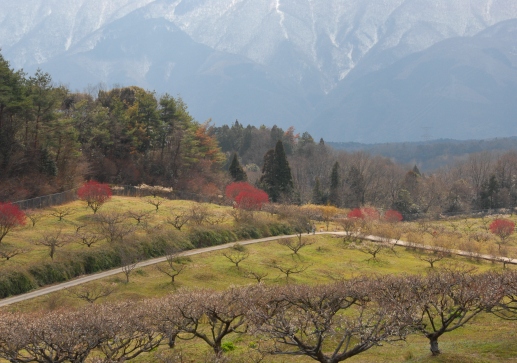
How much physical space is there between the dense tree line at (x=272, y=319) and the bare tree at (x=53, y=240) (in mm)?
15794

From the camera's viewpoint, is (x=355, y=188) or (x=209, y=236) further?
(x=355, y=188)

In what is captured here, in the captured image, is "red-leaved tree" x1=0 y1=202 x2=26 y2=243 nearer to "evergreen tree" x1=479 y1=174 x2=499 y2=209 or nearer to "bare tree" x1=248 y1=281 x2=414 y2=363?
"bare tree" x1=248 y1=281 x2=414 y2=363

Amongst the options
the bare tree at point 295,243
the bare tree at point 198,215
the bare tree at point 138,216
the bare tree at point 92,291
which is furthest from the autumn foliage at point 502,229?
the bare tree at point 92,291

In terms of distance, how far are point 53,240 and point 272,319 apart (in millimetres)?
24174

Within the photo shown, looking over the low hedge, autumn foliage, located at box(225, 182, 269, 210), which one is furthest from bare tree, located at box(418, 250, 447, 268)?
autumn foliage, located at box(225, 182, 269, 210)

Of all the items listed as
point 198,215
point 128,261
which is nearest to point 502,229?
point 198,215

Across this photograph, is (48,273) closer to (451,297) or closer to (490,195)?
(451,297)

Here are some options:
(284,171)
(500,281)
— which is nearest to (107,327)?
(500,281)

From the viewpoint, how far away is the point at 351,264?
45188 millimetres

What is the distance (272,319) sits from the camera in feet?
57.0

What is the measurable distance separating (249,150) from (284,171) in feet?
177

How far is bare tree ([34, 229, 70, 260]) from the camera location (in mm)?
36128

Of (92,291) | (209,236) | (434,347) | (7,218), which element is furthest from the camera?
(209,236)

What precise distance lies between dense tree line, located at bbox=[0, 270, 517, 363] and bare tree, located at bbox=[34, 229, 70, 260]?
15.8 metres
